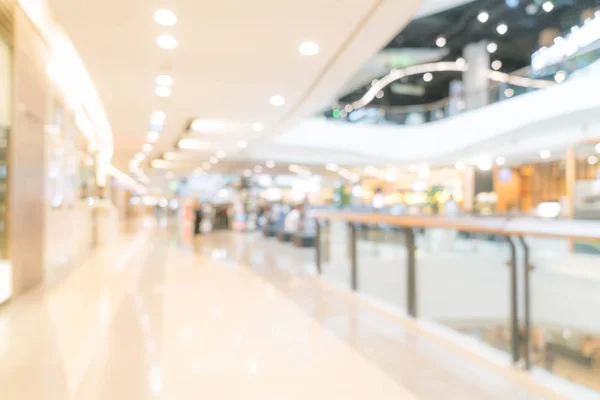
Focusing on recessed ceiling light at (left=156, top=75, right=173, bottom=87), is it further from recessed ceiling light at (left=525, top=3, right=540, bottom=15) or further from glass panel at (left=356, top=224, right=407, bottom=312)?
recessed ceiling light at (left=525, top=3, right=540, bottom=15)

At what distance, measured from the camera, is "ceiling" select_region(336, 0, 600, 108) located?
1919 cm

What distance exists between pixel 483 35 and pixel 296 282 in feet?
71.1

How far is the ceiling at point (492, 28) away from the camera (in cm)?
1919

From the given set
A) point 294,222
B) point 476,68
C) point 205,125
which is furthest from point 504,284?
point 476,68

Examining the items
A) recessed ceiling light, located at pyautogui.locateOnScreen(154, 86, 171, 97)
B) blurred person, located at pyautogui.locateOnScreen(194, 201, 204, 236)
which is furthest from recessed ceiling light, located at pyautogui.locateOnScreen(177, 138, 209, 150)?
recessed ceiling light, located at pyautogui.locateOnScreen(154, 86, 171, 97)

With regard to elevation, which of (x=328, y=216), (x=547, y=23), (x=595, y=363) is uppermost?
(x=547, y=23)


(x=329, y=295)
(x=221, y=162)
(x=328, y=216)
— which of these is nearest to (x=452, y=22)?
(x=221, y=162)

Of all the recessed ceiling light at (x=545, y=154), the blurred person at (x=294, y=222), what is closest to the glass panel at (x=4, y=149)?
the blurred person at (x=294, y=222)

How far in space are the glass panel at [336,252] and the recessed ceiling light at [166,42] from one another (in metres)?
3.40

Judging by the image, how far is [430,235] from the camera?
5473 millimetres

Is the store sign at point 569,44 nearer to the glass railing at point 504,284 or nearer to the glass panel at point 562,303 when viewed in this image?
the glass railing at point 504,284

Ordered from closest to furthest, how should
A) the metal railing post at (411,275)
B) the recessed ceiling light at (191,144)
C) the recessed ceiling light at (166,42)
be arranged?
the metal railing post at (411,275) < the recessed ceiling light at (166,42) < the recessed ceiling light at (191,144)

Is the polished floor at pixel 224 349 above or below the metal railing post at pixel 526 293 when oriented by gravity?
below

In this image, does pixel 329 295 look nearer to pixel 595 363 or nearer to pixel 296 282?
pixel 296 282
